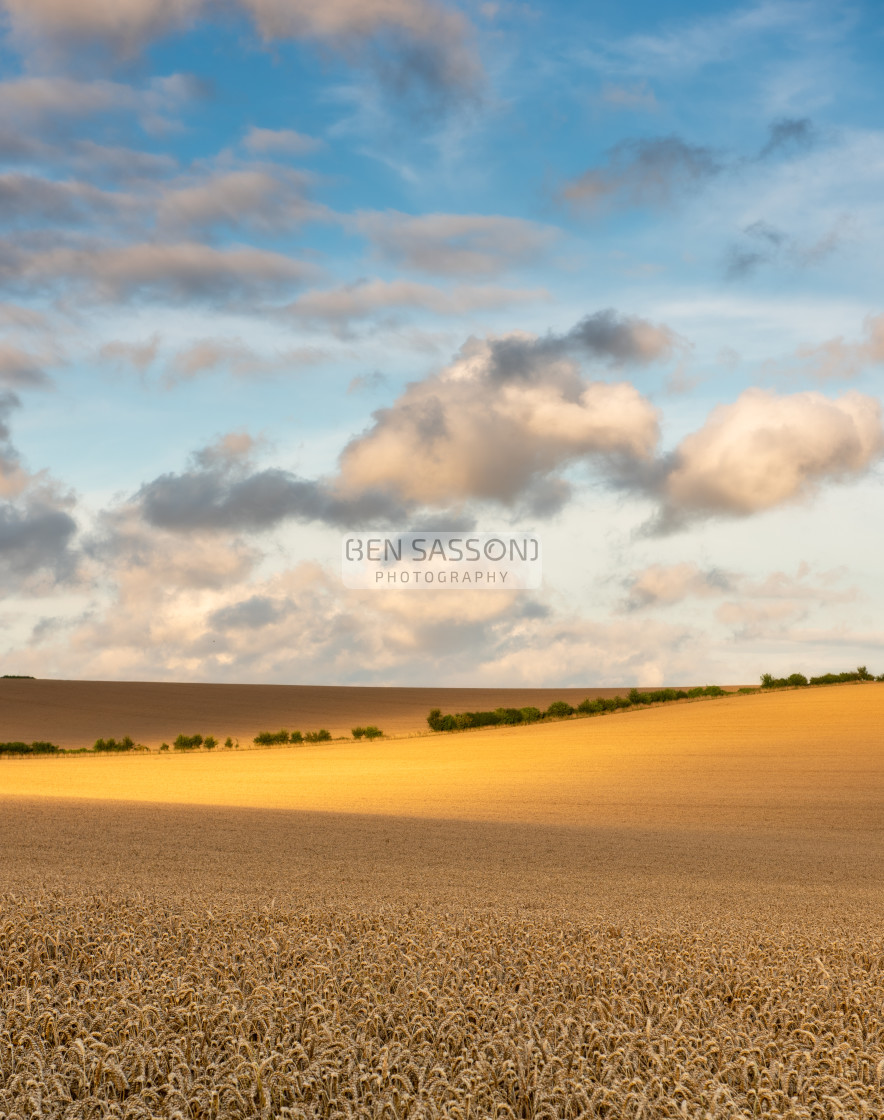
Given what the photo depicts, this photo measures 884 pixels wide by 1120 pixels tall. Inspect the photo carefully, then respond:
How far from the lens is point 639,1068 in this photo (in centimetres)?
505

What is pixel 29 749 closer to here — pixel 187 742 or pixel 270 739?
pixel 187 742

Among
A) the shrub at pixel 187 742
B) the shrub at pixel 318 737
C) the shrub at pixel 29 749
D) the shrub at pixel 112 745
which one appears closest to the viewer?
the shrub at pixel 29 749

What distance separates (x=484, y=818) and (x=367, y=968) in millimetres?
17474

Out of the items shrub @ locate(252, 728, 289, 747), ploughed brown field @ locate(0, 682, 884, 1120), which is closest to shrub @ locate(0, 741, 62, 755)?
shrub @ locate(252, 728, 289, 747)

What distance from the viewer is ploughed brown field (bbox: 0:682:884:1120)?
186 inches

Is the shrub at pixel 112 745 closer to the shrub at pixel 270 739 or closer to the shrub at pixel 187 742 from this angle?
the shrub at pixel 187 742

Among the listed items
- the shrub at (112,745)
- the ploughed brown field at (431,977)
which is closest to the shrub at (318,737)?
the shrub at (112,745)

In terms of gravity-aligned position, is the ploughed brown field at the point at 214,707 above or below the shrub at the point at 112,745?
above

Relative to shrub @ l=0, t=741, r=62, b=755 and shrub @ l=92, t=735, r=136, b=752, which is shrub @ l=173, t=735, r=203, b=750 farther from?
shrub @ l=0, t=741, r=62, b=755

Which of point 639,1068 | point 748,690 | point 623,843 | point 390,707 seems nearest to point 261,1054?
point 639,1068

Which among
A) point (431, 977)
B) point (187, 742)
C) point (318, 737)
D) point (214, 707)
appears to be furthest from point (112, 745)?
point (431, 977)

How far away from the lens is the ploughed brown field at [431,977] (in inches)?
186

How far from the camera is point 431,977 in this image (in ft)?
20.7

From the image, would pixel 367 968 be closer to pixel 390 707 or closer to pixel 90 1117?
pixel 90 1117
